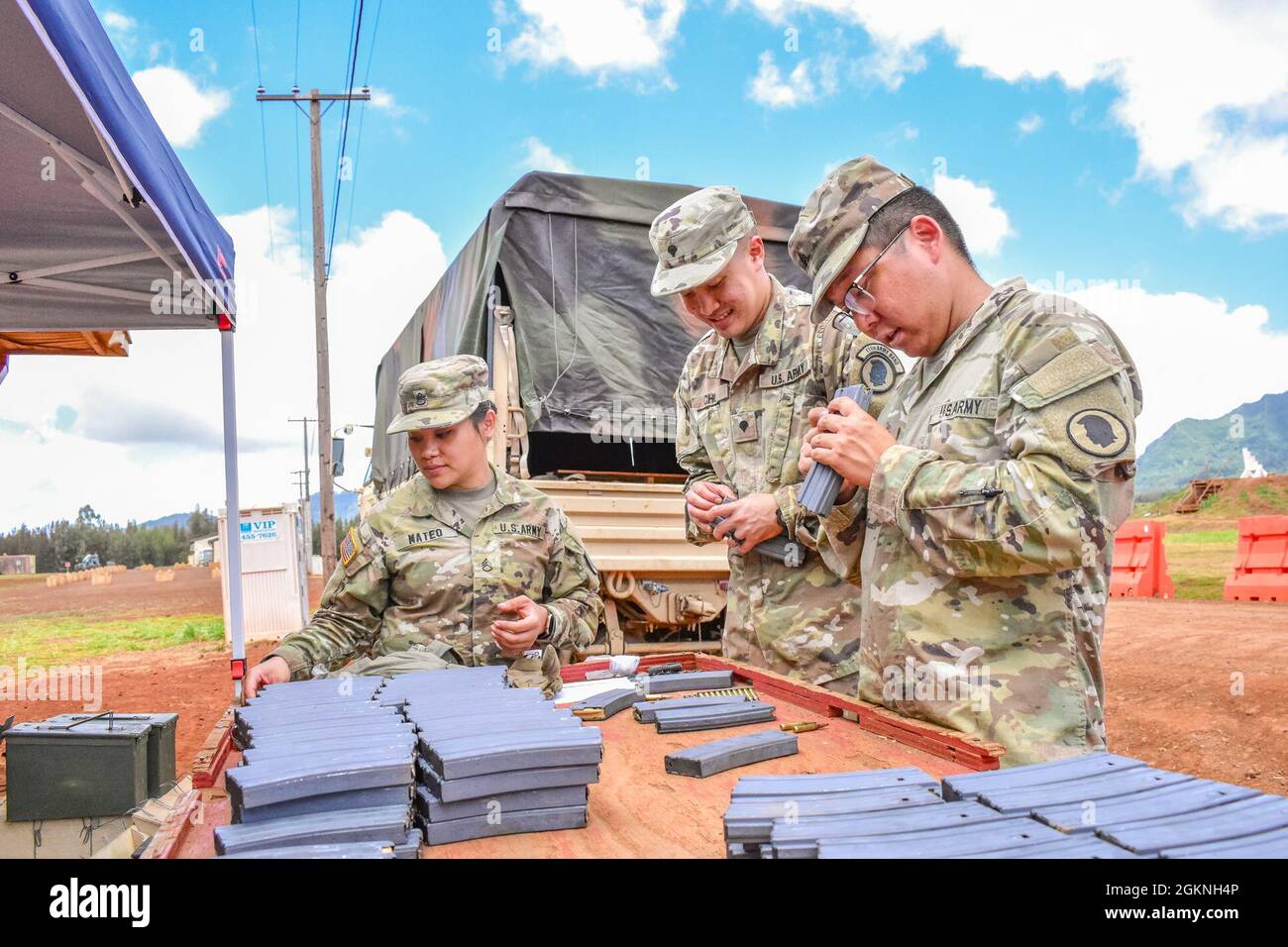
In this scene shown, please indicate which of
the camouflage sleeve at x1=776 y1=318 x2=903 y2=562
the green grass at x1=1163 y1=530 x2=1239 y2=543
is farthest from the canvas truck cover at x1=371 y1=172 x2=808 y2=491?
the green grass at x1=1163 y1=530 x2=1239 y2=543

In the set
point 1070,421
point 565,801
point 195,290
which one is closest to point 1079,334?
point 1070,421

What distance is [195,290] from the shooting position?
15.8 feet

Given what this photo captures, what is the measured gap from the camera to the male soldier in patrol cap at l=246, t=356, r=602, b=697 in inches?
111

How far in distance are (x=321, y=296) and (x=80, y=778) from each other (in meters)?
12.0

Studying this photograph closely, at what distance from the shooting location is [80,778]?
14.0 ft

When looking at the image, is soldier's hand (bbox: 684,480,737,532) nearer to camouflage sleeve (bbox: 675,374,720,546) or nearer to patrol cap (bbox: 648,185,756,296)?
camouflage sleeve (bbox: 675,374,720,546)

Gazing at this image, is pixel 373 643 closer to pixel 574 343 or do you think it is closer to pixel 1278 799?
pixel 1278 799

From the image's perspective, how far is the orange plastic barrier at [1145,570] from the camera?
537 inches

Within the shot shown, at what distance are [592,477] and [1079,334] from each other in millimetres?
5121

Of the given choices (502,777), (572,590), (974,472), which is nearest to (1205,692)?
(572,590)

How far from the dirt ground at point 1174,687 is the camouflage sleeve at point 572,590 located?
381 cm

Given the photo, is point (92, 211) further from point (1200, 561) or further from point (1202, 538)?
point (1202, 538)

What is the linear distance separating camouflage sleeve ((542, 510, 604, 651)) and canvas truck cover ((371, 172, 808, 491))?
9.68 feet

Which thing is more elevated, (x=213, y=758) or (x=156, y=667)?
(x=213, y=758)
